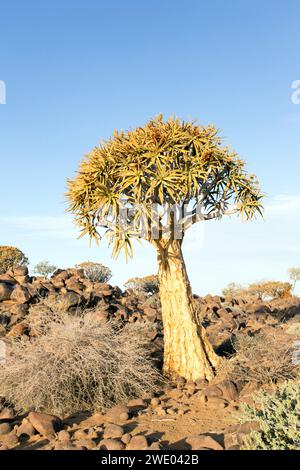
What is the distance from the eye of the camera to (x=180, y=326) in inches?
381

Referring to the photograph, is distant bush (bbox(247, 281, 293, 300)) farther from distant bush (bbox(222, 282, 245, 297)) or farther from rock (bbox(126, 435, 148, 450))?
rock (bbox(126, 435, 148, 450))

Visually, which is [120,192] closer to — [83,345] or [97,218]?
[97,218]

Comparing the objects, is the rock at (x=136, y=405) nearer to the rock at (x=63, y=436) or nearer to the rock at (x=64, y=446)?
the rock at (x=63, y=436)

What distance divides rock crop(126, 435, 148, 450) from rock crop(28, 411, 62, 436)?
1.31m

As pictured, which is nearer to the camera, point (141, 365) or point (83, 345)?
point (83, 345)

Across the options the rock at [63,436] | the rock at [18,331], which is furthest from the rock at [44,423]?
the rock at [18,331]

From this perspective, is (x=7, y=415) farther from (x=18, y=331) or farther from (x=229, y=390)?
(x=18, y=331)

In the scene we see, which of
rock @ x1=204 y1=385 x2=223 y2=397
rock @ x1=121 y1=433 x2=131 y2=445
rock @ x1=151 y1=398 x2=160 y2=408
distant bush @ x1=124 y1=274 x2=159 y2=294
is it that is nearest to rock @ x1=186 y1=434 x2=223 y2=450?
rock @ x1=121 y1=433 x2=131 y2=445

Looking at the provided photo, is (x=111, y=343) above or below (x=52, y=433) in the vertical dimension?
above

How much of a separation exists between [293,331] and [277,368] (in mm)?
4994

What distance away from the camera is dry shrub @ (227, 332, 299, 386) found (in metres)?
8.58

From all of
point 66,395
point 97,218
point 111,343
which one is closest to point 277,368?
point 111,343
